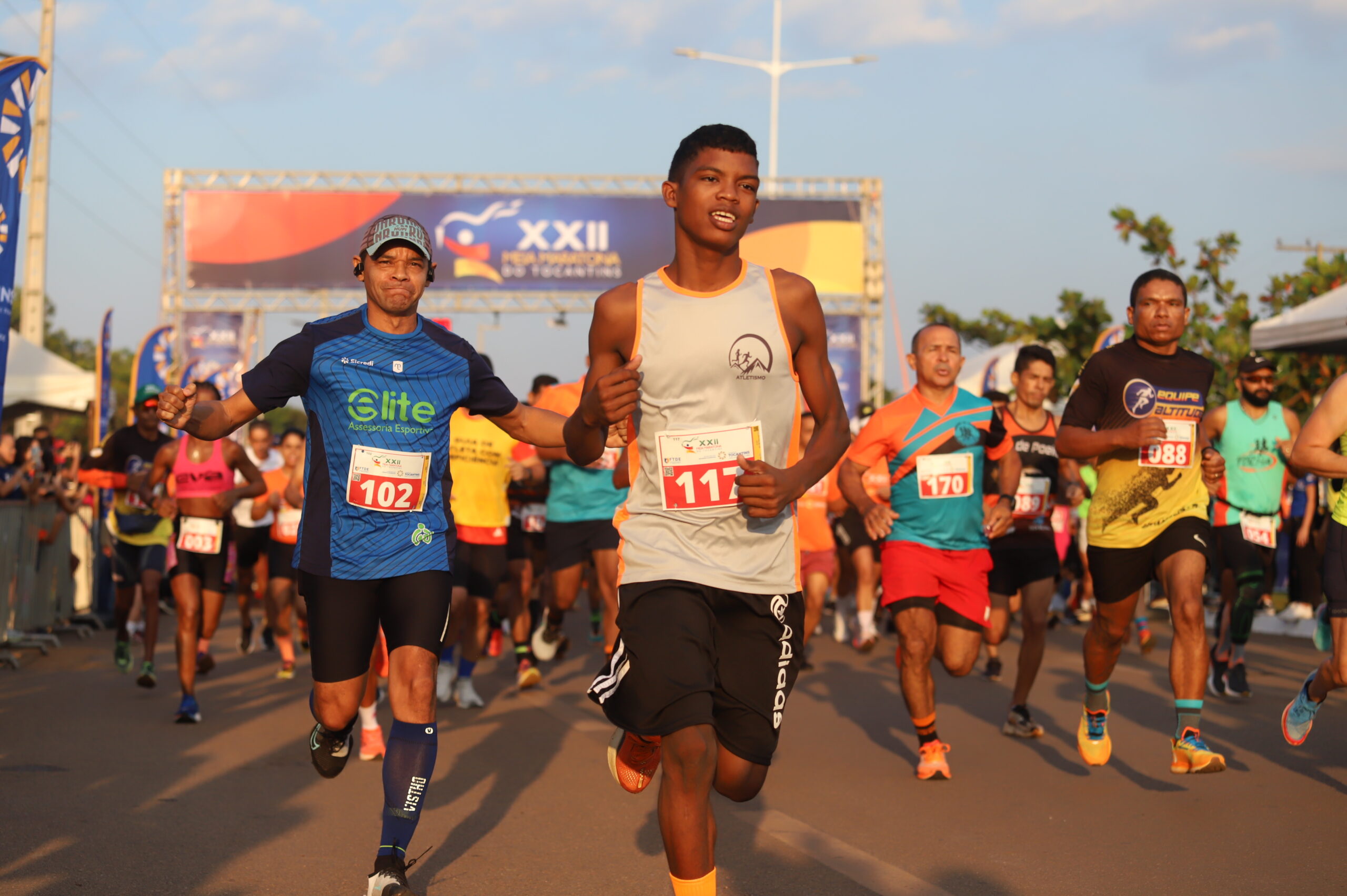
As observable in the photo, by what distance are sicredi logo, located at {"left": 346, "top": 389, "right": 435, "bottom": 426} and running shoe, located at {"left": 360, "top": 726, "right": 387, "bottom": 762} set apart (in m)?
2.88

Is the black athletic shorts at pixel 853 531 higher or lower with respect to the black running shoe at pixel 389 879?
higher

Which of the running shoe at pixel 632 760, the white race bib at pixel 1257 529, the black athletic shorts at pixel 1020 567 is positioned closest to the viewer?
the running shoe at pixel 632 760

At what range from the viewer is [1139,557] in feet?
22.4

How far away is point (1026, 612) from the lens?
8492 mm

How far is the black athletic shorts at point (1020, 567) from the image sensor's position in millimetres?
8711

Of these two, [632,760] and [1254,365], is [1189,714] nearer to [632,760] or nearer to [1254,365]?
[632,760]

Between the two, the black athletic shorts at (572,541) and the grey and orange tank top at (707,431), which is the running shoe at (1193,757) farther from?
the black athletic shorts at (572,541)

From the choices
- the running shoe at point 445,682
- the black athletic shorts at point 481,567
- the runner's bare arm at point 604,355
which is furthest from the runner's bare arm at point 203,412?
the running shoe at point 445,682

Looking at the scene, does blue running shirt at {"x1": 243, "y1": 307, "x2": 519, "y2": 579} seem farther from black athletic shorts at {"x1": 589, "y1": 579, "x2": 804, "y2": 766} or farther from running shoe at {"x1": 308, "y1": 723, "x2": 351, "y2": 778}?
black athletic shorts at {"x1": 589, "y1": 579, "x2": 804, "y2": 766}

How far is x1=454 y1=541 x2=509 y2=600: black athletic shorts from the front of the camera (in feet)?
31.6

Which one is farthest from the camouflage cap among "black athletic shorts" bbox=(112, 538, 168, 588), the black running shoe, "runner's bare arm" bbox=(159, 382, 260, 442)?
"black athletic shorts" bbox=(112, 538, 168, 588)

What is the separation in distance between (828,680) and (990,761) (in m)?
3.75

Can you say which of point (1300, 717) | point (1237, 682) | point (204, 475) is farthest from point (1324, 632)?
point (204, 475)

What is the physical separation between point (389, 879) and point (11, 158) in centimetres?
626
